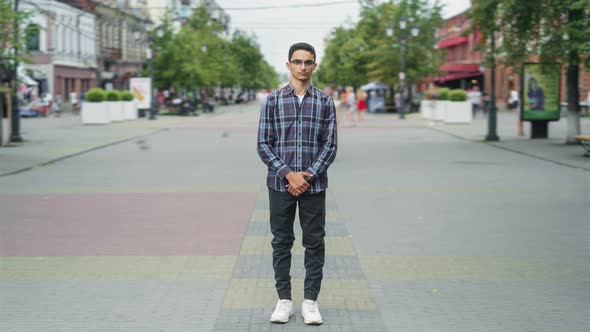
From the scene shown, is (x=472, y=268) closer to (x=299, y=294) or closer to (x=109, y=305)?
(x=299, y=294)

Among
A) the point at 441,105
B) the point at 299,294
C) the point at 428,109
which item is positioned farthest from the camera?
the point at 428,109

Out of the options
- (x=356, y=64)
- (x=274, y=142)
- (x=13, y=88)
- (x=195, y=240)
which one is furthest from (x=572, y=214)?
(x=356, y=64)

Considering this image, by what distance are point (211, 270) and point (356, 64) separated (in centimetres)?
6370

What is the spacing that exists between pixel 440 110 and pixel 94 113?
16.7 meters

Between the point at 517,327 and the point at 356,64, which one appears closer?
the point at 517,327

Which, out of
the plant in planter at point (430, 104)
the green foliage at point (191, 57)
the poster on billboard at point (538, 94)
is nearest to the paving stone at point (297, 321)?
the poster on billboard at point (538, 94)

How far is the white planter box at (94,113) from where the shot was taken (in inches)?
1539

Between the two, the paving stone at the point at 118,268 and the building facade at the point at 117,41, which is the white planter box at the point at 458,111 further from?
the building facade at the point at 117,41

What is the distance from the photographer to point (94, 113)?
39.6 m

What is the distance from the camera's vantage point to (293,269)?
707cm

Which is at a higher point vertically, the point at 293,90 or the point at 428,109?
the point at 293,90

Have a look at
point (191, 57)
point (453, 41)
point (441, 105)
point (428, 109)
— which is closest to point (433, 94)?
point (428, 109)

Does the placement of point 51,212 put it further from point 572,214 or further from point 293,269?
point 572,214

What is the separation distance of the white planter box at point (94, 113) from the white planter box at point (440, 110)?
16153mm
